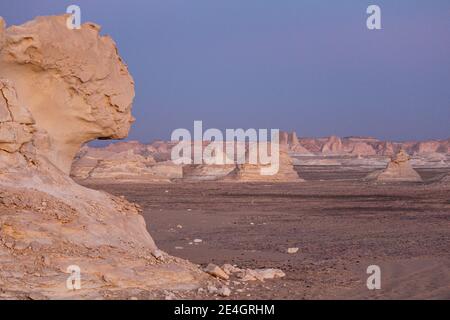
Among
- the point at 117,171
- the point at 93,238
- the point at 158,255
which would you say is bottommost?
the point at 117,171

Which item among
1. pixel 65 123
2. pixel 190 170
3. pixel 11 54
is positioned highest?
pixel 11 54

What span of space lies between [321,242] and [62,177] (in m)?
7.36

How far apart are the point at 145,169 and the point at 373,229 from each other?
40.4m

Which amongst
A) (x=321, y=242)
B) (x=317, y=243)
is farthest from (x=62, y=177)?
(x=321, y=242)

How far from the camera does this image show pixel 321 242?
14883 mm

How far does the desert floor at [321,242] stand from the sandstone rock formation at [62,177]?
44.3 inches

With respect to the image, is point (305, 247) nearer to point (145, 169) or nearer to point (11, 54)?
point (11, 54)

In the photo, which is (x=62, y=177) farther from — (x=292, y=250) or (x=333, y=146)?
(x=333, y=146)

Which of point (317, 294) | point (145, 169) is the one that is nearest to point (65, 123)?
point (317, 294)

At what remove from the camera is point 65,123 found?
961 cm

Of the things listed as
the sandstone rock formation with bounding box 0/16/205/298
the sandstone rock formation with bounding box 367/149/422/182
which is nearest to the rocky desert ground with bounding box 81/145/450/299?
the sandstone rock formation with bounding box 0/16/205/298

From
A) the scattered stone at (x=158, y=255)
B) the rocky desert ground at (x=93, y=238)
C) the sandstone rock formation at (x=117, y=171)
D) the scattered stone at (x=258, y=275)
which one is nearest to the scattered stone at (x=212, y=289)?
the rocky desert ground at (x=93, y=238)

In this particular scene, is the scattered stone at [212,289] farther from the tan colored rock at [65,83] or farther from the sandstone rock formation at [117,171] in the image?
the sandstone rock formation at [117,171]

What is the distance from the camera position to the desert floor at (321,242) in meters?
8.70
